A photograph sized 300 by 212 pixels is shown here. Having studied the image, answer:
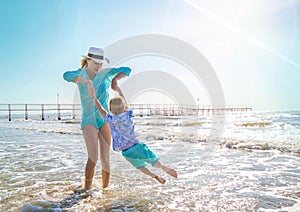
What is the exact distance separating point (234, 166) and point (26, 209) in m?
3.33

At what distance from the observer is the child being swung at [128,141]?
9.46 ft

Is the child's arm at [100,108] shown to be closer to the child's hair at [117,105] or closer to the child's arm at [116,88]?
the child's hair at [117,105]

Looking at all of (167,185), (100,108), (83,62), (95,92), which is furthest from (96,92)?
(167,185)

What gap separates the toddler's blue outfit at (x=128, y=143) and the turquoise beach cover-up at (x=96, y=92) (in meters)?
0.20

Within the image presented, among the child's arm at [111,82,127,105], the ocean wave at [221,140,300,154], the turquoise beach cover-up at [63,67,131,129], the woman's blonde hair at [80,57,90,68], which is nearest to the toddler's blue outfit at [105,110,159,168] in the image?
the turquoise beach cover-up at [63,67,131,129]

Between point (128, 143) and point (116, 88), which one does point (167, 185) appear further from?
point (116, 88)

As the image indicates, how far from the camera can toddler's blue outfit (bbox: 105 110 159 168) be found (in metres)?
2.88

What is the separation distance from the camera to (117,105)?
2.96 m

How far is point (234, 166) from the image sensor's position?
4500 mm

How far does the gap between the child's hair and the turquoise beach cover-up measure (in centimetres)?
14

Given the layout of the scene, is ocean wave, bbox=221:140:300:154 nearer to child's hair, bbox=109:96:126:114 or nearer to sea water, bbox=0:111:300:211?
sea water, bbox=0:111:300:211

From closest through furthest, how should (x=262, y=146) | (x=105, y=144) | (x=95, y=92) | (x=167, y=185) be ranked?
(x=95, y=92) → (x=105, y=144) → (x=167, y=185) → (x=262, y=146)

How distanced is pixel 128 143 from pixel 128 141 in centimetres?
2

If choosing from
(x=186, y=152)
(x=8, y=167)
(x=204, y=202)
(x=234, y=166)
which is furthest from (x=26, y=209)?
(x=186, y=152)
